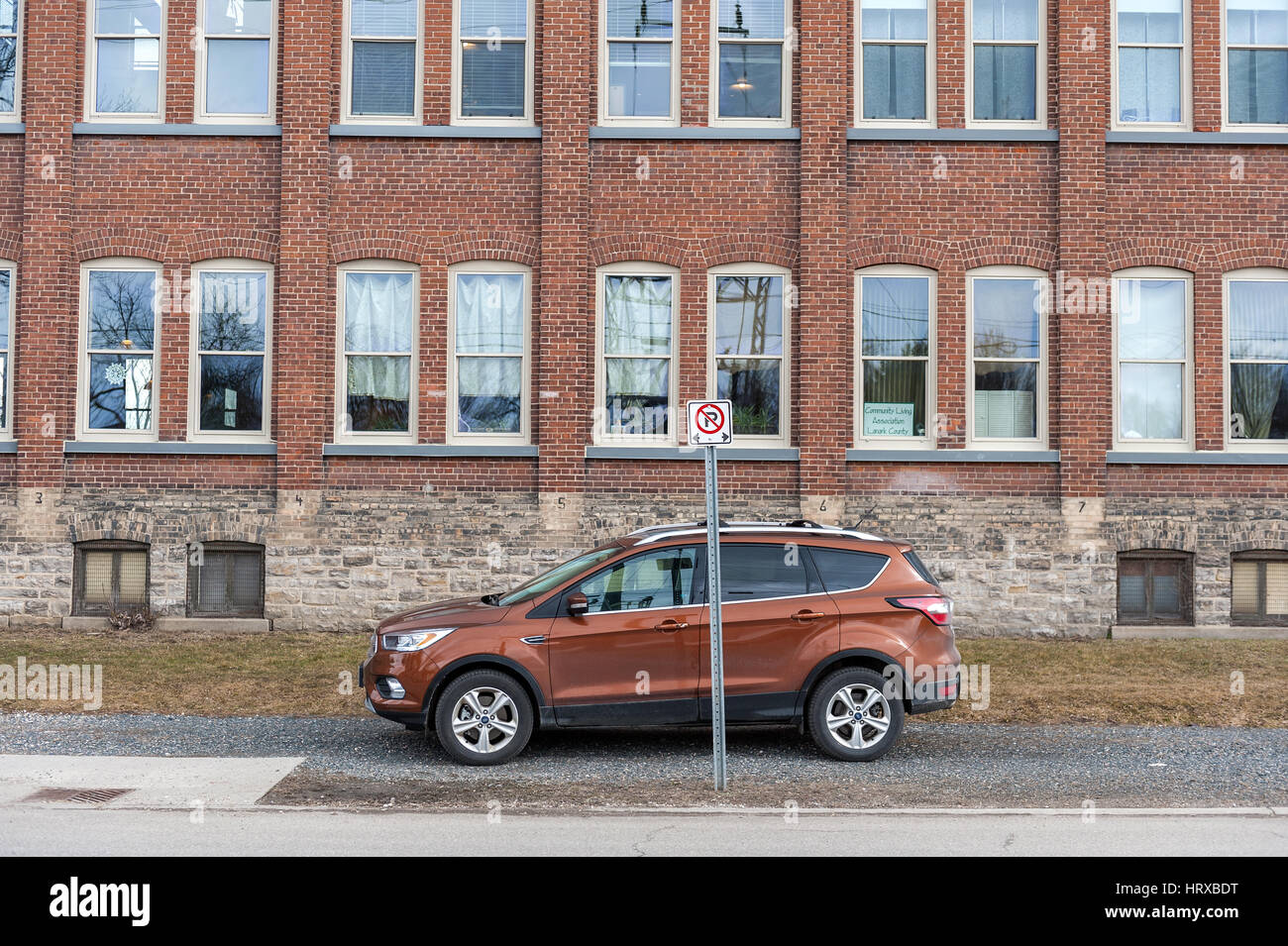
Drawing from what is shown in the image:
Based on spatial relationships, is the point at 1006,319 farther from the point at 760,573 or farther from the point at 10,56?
the point at 10,56

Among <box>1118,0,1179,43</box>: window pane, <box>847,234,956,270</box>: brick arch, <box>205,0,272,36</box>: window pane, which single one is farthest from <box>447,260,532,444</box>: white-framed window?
<box>1118,0,1179,43</box>: window pane

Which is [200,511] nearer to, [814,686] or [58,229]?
[58,229]

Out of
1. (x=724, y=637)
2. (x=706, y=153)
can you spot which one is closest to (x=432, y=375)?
(x=706, y=153)

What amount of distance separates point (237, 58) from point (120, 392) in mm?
4576

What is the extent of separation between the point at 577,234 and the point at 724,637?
26.0 feet

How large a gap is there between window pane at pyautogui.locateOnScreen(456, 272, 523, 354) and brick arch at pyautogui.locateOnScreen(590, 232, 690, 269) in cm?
107

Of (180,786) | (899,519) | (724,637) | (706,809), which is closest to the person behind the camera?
(706,809)

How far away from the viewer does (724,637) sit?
9180mm

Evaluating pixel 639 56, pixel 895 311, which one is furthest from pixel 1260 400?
pixel 639 56

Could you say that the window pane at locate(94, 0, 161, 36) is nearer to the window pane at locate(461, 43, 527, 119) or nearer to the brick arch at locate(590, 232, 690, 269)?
the window pane at locate(461, 43, 527, 119)

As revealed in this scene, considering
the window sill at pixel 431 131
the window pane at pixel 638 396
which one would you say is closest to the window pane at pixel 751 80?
the window sill at pixel 431 131

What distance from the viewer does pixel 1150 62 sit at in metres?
16.1

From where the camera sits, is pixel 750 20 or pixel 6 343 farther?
pixel 750 20

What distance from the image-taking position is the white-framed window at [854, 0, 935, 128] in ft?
52.8
